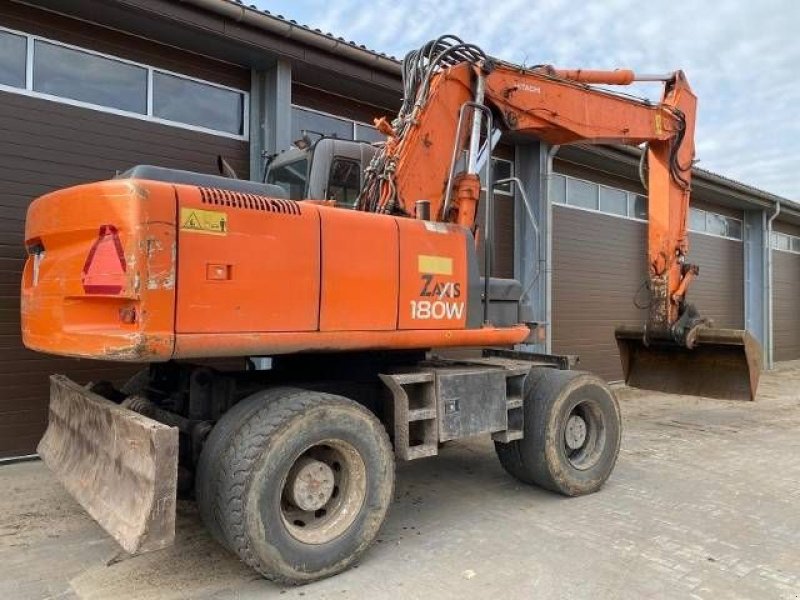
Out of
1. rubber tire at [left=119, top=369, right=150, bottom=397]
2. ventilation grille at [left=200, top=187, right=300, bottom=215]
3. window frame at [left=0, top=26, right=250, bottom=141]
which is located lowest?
rubber tire at [left=119, top=369, right=150, bottom=397]

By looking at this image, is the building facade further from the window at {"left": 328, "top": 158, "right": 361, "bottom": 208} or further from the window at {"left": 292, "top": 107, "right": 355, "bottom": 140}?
the window at {"left": 328, "top": 158, "right": 361, "bottom": 208}

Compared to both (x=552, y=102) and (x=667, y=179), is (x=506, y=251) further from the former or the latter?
(x=552, y=102)

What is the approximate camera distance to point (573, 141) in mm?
6695

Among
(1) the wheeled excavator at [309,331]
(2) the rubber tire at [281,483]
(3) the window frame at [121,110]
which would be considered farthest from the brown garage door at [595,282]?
(2) the rubber tire at [281,483]

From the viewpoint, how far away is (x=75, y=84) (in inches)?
271

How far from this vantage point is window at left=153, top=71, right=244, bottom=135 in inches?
297

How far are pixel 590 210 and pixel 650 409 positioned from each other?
4.86m

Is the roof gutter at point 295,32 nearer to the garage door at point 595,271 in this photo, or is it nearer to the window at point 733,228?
the garage door at point 595,271

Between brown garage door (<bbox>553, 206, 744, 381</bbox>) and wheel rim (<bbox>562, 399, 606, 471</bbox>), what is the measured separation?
6826 mm

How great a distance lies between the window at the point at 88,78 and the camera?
668cm

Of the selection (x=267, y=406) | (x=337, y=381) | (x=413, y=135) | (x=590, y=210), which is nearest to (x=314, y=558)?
(x=267, y=406)

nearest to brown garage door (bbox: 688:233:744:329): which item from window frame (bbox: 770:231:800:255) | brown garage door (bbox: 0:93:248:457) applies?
window frame (bbox: 770:231:800:255)

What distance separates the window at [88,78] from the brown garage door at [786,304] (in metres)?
20.0

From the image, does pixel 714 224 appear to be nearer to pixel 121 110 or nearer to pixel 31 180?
pixel 121 110
